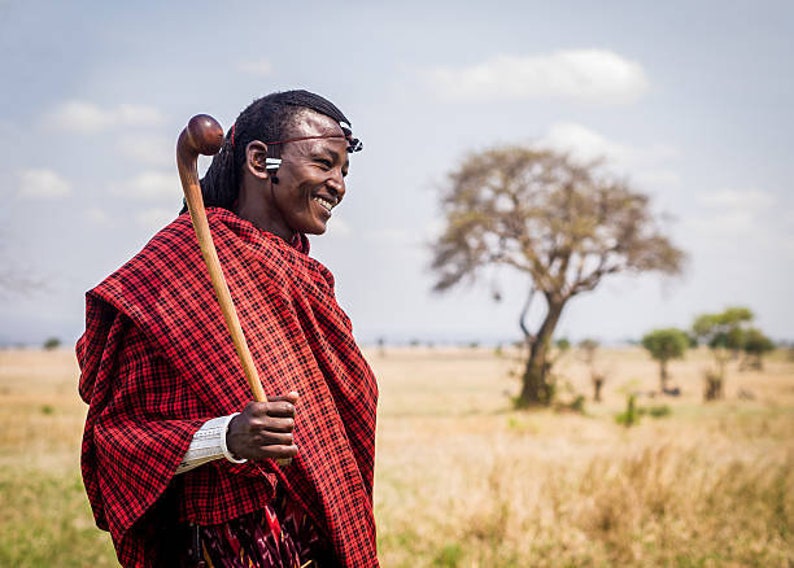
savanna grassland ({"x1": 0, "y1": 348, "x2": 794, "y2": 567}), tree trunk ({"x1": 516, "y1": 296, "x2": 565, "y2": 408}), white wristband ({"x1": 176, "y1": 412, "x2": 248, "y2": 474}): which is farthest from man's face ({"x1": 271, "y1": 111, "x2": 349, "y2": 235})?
tree trunk ({"x1": 516, "y1": 296, "x2": 565, "y2": 408})

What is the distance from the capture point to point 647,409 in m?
19.2

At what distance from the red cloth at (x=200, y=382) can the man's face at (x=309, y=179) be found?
0.33 feet

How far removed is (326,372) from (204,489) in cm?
43

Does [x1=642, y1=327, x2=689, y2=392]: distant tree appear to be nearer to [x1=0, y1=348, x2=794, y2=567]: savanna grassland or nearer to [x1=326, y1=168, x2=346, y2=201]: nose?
[x1=0, y1=348, x2=794, y2=567]: savanna grassland

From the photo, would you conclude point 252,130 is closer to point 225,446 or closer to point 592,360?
point 225,446

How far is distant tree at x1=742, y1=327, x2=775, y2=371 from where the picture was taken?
40.5 metres

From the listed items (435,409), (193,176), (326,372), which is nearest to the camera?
(193,176)

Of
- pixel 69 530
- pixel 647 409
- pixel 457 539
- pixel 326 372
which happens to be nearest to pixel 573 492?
pixel 457 539

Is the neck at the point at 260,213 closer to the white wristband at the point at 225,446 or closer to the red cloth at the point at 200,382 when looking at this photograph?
the red cloth at the point at 200,382

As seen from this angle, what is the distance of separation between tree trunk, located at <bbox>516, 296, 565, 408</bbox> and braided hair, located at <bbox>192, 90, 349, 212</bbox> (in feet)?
62.6

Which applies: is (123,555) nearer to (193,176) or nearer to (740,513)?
(193,176)

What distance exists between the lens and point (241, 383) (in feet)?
6.75

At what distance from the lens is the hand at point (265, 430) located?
1.83m

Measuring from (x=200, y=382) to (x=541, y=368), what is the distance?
20.0 m
